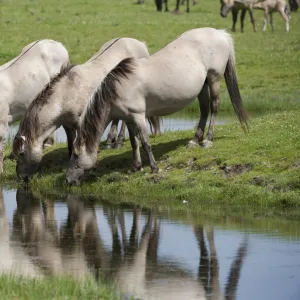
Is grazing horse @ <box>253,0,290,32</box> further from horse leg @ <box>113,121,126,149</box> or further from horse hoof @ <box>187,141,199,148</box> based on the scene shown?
horse hoof @ <box>187,141,199,148</box>

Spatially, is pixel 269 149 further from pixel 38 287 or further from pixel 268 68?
pixel 268 68

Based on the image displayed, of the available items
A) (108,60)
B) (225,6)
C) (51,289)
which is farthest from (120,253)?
(225,6)

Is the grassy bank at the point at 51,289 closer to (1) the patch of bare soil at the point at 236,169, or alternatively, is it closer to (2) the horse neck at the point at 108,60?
(1) the patch of bare soil at the point at 236,169

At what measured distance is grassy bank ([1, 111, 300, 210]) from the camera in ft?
39.7

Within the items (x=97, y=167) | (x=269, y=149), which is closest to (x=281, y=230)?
(x=269, y=149)

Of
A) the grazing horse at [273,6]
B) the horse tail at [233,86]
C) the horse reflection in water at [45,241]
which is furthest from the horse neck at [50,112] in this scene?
the grazing horse at [273,6]

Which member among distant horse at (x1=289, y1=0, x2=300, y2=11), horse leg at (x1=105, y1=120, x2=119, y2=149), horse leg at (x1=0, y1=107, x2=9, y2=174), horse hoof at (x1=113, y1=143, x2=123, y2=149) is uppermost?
horse leg at (x1=0, y1=107, x2=9, y2=174)

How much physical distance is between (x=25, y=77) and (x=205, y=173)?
11.9 feet

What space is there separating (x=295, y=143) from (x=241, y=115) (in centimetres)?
146

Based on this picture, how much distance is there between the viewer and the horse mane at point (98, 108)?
1289 centimetres

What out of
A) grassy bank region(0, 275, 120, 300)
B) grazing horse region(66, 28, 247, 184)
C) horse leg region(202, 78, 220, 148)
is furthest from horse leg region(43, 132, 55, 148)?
grassy bank region(0, 275, 120, 300)

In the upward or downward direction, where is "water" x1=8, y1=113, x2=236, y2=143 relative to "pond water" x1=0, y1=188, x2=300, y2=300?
downward

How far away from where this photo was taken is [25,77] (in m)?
14.9

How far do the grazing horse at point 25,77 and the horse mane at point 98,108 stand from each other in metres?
1.87
